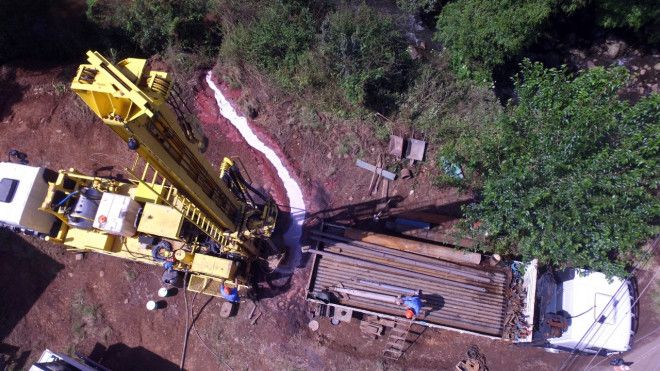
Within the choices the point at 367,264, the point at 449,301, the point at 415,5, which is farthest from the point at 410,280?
the point at 415,5

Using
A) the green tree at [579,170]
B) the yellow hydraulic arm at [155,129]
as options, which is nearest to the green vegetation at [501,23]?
the green tree at [579,170]

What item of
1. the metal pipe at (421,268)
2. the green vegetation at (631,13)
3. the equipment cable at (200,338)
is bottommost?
the equipment cable at (200,338)

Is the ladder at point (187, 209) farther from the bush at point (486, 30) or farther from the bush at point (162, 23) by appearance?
the bush at point (486, 30)

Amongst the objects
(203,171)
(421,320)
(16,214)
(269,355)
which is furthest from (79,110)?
(421,320)

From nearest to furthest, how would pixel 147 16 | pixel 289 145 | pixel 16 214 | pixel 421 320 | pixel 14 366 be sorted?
pixel 16 214, pixel 421 320, pixel 14 366, pixel 289 145, pixel 147 16

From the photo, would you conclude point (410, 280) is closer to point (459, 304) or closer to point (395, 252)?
point (395, 252)

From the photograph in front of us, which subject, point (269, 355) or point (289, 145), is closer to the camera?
point (269, 355)

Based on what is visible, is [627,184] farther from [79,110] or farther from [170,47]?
[79,110]

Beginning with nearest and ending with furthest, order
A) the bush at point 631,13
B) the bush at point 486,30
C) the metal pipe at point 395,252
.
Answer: the metal pipe at point 395,252, the bush at point 486,30, the bush at point 631,13

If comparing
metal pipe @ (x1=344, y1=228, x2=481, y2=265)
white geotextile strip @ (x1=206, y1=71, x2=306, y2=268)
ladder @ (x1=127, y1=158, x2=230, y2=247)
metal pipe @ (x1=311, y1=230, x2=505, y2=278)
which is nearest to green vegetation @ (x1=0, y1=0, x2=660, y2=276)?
white geotextile strip @ (x1=206, y1=71, x2=306, y2=268)
